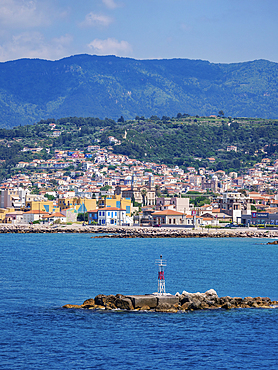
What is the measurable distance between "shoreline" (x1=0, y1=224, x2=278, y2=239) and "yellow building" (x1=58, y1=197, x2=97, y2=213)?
7.91 meters

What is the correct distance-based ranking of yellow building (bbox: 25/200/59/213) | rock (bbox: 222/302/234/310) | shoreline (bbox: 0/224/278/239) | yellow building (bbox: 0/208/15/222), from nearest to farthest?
rock (bbox: 222/302/234/310)
shoreline (bbox: 0/224/278/239)
yellow building (bbox: 0/208/15/222)
yellow building (bbox: 25/200/59/213)

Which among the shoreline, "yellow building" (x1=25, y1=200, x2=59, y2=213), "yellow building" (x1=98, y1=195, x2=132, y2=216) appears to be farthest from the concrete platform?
"yellow building" (x1=25, y1=200, x2=59, y2=213)

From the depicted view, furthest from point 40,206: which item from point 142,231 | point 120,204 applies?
point 142,231

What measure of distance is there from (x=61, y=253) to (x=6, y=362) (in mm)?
29452

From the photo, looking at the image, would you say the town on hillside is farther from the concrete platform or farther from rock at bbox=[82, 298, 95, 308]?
the concrete platform

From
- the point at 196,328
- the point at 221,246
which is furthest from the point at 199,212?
the point at 196,328

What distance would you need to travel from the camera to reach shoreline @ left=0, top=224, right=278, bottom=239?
6353 cm

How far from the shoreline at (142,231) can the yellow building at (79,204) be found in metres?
7.91

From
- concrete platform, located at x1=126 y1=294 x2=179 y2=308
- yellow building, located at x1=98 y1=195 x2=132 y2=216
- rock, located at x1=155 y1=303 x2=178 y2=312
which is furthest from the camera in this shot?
yellow building, located at x1=98 y1=195 x2=132 y2=216

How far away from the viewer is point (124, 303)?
20.0 m

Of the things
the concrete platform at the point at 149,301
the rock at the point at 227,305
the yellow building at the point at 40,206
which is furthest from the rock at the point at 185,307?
the yellow building at the point at 40,206

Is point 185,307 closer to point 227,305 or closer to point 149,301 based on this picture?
point 149,301

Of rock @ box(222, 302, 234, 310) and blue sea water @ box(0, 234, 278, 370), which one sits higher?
rock @ box(222, 302, 234, 310)

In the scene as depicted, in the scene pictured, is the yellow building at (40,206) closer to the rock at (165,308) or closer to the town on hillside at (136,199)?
the town on hillside at (136,199)
